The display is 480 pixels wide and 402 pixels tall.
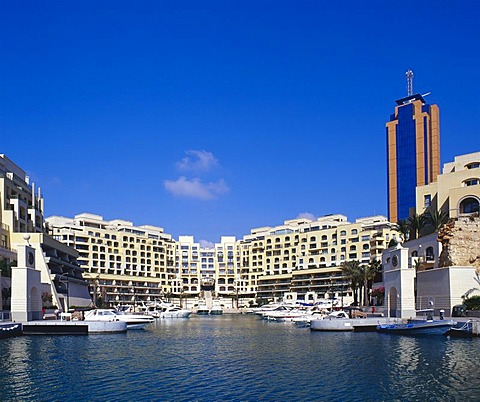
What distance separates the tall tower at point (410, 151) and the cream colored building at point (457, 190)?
75655mm

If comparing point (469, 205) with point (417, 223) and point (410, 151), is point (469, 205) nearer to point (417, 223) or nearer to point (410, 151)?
point (417, 223)

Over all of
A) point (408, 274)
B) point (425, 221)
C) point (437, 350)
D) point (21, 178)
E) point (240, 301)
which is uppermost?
point (21, 178)

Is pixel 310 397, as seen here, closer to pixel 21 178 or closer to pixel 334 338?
pixel 334 338

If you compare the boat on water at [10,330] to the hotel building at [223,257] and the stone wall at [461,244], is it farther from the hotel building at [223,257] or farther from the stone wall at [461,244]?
the hotel building at [223,257]

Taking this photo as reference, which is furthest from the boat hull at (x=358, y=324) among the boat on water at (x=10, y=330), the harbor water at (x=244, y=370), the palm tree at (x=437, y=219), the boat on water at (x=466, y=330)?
the boat on water at (x=10, y=330)

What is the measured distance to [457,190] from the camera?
2844 inches

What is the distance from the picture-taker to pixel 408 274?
5688 cm

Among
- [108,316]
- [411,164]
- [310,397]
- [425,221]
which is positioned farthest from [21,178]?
[411,164]

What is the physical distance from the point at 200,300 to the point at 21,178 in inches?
3041

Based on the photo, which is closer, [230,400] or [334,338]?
[230,400]

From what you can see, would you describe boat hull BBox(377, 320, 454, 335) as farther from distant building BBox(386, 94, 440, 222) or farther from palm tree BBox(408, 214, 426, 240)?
distant building BBox(386, 94, 440, 222)

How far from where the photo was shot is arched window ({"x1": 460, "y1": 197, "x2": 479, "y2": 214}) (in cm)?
7106

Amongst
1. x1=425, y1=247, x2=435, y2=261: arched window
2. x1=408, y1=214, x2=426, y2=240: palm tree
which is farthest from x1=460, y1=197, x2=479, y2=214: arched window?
x1=425, y1=247, x2=435, y2=261: arched window

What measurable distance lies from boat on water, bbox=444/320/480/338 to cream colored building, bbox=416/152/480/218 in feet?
89.0
